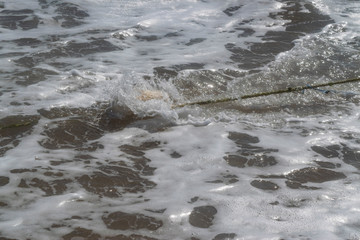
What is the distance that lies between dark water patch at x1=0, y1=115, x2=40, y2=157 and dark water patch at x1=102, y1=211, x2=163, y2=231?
125cm

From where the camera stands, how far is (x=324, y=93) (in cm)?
489

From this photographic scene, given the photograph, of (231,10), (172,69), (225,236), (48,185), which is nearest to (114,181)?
(48,185)

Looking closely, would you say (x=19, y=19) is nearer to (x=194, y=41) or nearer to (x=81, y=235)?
(x=194, y=41)

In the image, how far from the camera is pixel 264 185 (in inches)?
127

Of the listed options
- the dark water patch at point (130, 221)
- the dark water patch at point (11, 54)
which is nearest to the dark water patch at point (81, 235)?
the dark water patch at point (130, 221)

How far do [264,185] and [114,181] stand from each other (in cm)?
106

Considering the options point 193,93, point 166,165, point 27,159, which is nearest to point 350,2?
point 193,93

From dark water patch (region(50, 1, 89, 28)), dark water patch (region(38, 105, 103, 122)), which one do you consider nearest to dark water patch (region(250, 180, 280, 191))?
dark water patch (region(38, 105, 103, 122))

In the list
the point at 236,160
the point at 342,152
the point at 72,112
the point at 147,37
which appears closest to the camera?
the point at 236,160

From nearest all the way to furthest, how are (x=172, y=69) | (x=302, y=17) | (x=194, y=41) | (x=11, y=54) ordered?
(x=172, y=69) → (x=11, y=54) → (x=194, y=41) → (x=302, y=17)

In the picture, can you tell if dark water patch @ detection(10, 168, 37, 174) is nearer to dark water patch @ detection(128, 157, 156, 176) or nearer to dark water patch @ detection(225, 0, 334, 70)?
dark water patch @ detection(128, 157, 156, 176)

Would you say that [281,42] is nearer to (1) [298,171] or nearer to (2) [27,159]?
(1) [298,171]

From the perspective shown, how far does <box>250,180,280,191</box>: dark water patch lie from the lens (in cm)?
318

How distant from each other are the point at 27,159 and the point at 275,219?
1.89 m
